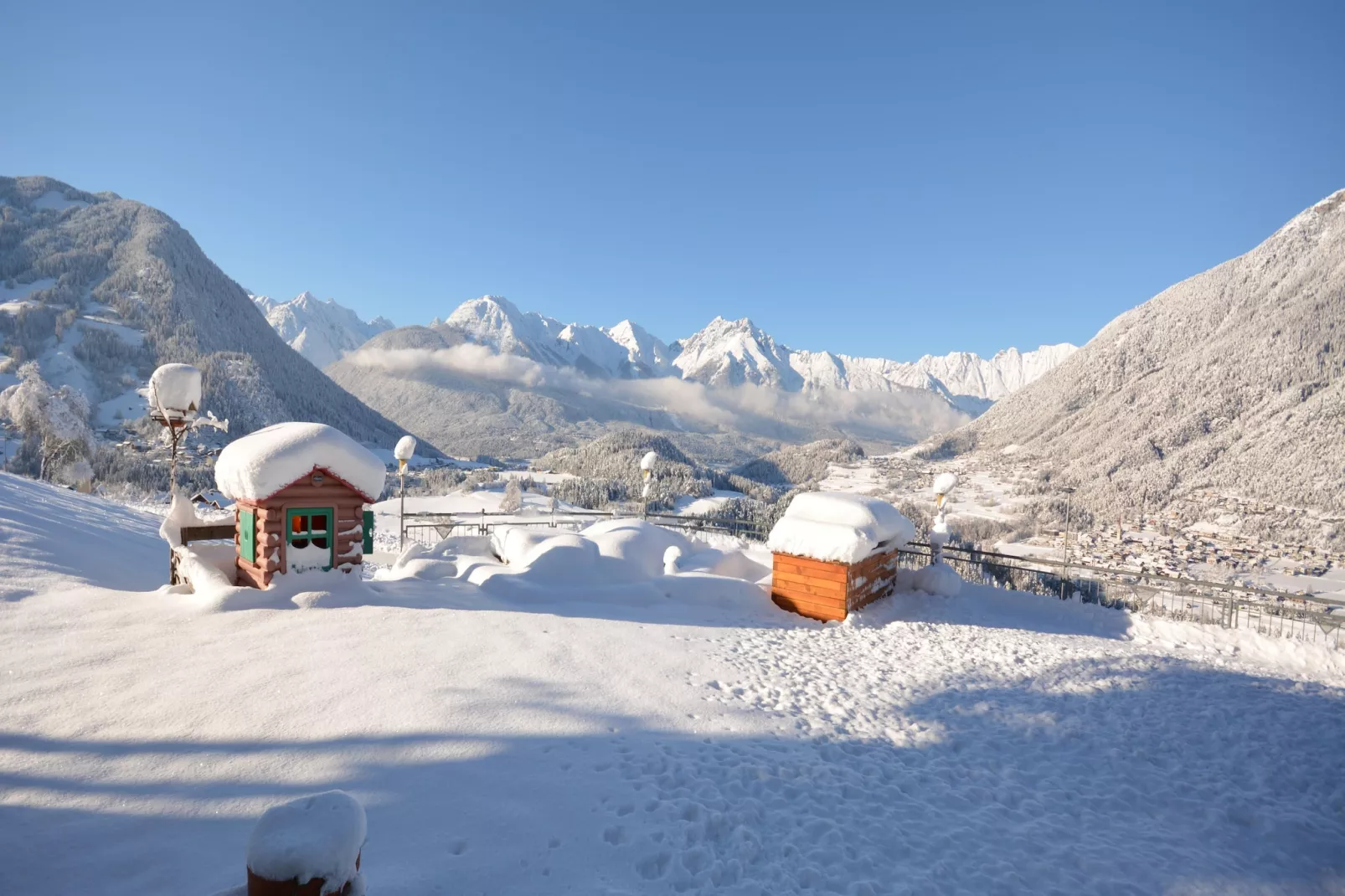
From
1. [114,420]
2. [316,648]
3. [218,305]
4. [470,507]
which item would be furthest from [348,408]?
[316,648]

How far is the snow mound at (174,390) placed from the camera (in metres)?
8.18

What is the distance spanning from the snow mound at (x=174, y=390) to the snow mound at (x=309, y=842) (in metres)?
8.59

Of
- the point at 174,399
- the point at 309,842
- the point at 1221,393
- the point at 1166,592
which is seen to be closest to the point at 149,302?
the point at 174,399

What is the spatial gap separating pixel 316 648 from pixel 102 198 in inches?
6449

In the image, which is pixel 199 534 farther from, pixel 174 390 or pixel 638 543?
pixel 638 543

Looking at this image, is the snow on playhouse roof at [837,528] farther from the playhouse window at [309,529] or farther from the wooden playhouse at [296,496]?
the playhouse window at [309,529]

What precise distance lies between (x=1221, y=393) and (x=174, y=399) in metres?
89.4

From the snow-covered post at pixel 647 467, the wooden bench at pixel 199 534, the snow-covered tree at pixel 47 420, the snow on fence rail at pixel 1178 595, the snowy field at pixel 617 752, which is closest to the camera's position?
the snowy field at pixel 617 752

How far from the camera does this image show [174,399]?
27.4ft

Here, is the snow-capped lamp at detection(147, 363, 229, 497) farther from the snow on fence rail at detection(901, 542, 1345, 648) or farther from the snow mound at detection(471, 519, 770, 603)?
the snow on fence rail at detection(901, 542, 1345, 648)

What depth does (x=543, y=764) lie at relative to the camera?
4.56 metres

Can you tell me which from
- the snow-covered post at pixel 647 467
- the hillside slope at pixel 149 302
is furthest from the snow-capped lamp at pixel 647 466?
the hillside slope at pixel 149 302

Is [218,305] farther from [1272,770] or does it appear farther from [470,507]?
[1272,770]

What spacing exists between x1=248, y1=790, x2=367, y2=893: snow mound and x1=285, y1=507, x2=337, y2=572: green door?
7.02 metres
